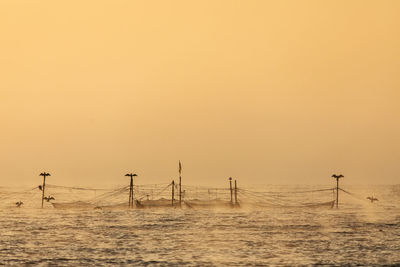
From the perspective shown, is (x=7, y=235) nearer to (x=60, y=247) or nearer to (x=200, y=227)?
(x=60, y=247)

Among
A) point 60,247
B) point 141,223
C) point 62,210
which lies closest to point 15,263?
point 60,247

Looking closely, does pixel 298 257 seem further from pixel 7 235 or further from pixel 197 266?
pixel 7 235

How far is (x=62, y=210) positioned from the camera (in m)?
102

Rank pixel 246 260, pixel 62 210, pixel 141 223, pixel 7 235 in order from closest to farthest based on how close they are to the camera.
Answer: pixel 246 260 → pixel 7 235 → pixel 141 223 → pixel 62 210

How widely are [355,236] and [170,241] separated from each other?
16287 mm

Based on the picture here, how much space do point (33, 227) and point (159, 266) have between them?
3158 centimetres

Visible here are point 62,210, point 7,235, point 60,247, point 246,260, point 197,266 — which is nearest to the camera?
point 197,266

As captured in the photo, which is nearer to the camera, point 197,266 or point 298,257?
point 197,266

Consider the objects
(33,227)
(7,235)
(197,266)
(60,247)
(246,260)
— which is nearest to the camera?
(197,266)

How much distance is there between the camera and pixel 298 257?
37250 millimetres

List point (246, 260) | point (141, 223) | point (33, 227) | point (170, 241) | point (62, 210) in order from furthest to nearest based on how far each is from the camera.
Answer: point (62, 210), point (141, 223), point (33, 227), point (170, 241), point (246, 260)

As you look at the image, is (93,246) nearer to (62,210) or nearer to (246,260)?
(246,260)

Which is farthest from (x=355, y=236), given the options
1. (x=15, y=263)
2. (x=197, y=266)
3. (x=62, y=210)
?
(x=62, y=210)

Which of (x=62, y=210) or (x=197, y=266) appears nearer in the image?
(x=197, y=266)
